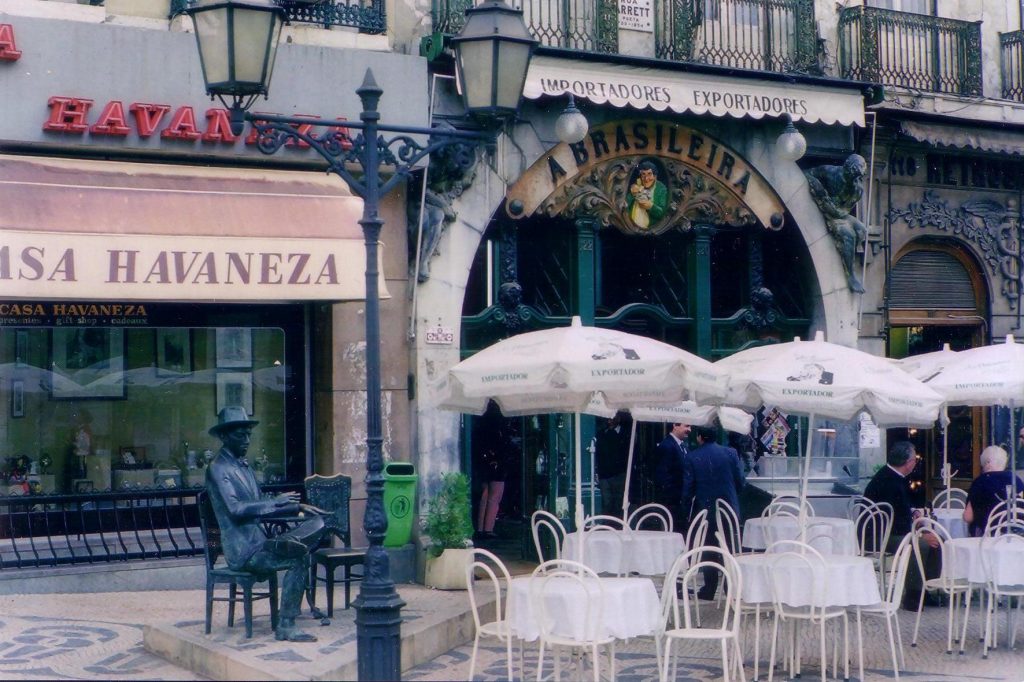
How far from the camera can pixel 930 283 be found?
17.5 metres

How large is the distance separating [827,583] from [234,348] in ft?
21.7

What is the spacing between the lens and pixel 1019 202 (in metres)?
18.2

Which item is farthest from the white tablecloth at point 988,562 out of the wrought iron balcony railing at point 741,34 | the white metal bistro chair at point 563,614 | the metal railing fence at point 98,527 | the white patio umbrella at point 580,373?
the wrought iron balcony railing at point 741,34

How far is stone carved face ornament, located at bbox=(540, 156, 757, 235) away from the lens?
48.9ft

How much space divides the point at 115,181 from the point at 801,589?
6.85 m

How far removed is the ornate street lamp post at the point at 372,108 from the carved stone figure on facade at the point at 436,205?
14.8 ft

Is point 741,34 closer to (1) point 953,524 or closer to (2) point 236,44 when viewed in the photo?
(1) point 953,524

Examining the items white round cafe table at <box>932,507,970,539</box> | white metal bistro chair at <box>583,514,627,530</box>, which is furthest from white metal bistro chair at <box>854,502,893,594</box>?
white metal bistro chair at <box>583,514,627,530</box>

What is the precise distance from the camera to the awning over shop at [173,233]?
11.4 m

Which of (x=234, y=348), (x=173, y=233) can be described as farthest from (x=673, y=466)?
(x=173, y=233)

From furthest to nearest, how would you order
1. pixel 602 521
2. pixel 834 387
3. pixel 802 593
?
pixel 602 521 < pixel 834 387 < pixel 802 593

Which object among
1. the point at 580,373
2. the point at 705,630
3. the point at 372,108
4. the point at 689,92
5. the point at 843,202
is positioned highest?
the point at 689,92

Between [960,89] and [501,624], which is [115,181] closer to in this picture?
[501,624]

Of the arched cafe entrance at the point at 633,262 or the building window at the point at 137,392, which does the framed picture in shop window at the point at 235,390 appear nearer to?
the building window at the point at 137,392
